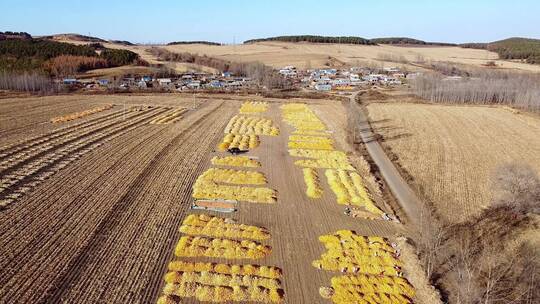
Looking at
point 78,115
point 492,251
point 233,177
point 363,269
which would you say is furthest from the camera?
point 78,115

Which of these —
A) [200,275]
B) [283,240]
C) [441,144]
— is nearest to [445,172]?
[441,144]

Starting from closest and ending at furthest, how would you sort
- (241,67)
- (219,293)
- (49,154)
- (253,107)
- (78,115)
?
(219,293) < (49,154) < (78,115) < (253,107) < (241,67)

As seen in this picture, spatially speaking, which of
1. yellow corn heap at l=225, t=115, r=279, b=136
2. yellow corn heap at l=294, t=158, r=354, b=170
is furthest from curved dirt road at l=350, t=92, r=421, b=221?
yellow corn heap at l=225, t=115, r=279, b=136

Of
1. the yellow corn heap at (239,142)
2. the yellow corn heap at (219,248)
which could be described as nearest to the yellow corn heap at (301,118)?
the yellow corn heap at (239,142)

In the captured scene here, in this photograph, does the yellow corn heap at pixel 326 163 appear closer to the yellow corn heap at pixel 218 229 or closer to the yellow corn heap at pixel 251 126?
the yellow corn heap at pixel 251 126

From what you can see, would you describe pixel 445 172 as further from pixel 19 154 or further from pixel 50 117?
pixel 50 117

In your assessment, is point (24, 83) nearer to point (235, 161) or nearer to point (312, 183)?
point (235, 161)

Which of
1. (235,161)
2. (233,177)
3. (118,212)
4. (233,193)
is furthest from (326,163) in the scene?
(118,212)

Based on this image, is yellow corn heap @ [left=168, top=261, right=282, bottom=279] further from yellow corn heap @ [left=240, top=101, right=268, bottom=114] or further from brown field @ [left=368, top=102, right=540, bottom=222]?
yellow corn heap @ [left=240, top=101, right=268, bottom=114]
